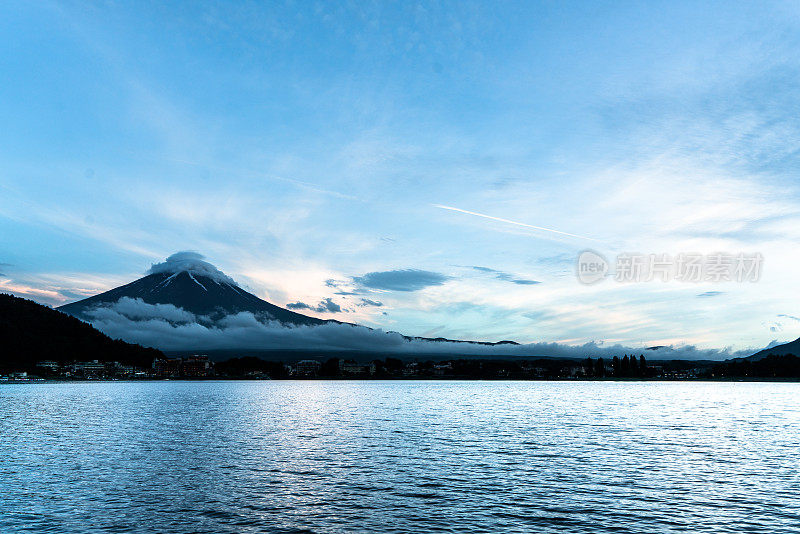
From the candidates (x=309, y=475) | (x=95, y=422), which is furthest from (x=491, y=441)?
(x=95, y=422)

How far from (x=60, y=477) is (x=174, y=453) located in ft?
49.0

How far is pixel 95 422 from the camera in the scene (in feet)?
321

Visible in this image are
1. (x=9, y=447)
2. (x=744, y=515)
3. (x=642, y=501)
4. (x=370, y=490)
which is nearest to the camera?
(x=744, y=515)

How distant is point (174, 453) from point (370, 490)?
95.8 ft

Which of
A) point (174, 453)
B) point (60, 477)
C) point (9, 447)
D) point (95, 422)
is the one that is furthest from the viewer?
point (95, 422)

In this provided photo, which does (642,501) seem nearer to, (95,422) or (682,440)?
(682,440)

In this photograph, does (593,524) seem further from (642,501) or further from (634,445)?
(634,445)

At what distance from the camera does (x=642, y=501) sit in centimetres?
3797

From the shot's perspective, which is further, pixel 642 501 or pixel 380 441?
pixel 380 441

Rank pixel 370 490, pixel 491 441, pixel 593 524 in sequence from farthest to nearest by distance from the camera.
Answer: pixel 491 441
pixel 370 490
pixel 593 524

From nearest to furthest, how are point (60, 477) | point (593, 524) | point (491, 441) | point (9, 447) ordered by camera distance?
point (593, 524) < point (60, 477) < point (9, 447) < point (491, 441)

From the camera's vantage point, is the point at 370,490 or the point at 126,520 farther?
the point at 370,490

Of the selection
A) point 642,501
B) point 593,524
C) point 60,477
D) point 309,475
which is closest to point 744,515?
point 642,501

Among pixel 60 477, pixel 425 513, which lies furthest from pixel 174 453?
pixel 425 513
